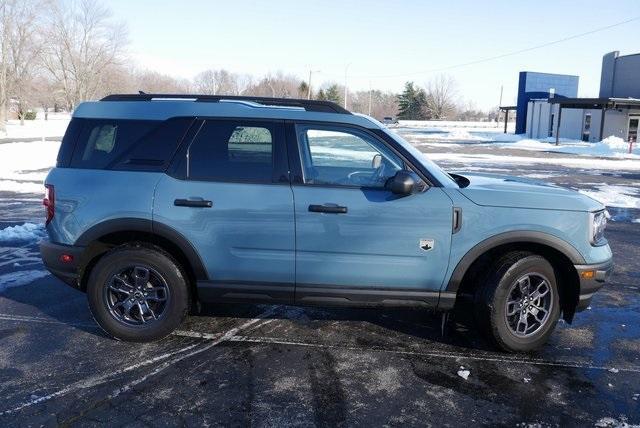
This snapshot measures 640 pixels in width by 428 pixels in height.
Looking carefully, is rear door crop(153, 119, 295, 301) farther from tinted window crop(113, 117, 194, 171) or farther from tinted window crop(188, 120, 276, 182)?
tinted window crop(113, 117, 194, 171)

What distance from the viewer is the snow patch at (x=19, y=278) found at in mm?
5898

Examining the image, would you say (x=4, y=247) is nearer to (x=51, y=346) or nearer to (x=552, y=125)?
(x=51, y=346)

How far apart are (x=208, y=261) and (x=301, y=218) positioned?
2.71 feet

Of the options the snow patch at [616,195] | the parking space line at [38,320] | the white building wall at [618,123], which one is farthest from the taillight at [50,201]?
the white building wall at [618,123]

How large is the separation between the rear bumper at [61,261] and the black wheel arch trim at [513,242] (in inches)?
117

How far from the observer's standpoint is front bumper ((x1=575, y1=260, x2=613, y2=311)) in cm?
430

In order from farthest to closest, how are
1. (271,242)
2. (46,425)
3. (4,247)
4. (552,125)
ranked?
(552,125) < (4,247) < (271,242) < (46,425)

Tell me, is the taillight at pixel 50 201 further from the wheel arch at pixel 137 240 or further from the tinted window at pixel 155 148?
the tinted window at pixel 155 148

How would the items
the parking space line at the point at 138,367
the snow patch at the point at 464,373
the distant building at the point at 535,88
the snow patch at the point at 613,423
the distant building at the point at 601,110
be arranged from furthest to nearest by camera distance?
the distant building at the point at 535,88
the distant building at the point at 601,110
the snow patch at the point at 464,373
the parking space line at the point at 138,367
the snow patch at the point at 613,423

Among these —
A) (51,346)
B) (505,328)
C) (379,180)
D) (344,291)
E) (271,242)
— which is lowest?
(51,346)

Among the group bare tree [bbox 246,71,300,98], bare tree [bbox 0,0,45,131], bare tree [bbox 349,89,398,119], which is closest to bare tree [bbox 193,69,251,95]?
bare tree [bbox 246,71,300,98]

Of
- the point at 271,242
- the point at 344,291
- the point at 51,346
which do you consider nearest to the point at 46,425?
the point at 51,346

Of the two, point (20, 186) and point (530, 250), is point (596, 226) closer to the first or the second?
point (530, 250)

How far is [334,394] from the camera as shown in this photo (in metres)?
3.75
